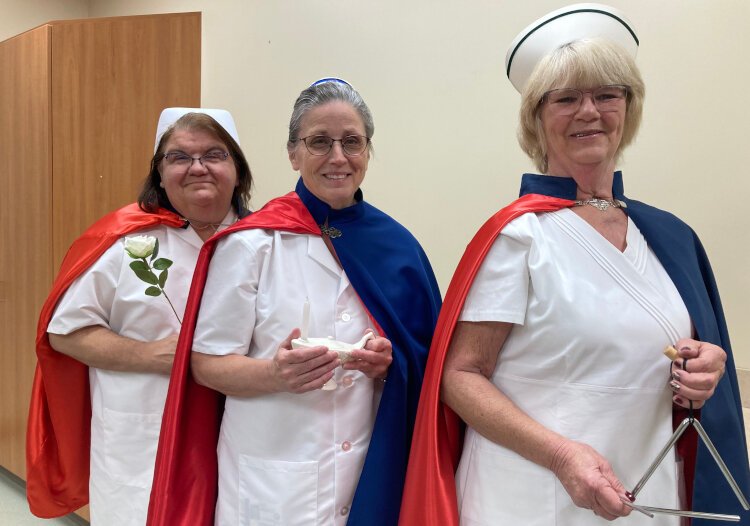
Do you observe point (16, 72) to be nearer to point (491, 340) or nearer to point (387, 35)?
point (387, 35)

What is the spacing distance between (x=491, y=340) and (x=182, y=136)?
3.98 feet

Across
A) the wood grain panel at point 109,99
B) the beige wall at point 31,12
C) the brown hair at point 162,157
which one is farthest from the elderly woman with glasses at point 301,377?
the beige wall at point 31,12

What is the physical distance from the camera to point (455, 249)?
3.12 m

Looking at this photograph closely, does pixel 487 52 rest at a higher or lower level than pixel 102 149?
higher

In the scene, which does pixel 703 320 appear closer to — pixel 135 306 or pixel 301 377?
pixel 301 377

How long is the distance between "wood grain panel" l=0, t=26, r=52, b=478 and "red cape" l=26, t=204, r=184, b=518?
1435 mm

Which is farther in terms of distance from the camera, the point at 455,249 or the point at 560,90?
the point at 455,249

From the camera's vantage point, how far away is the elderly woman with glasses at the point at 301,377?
4.99ft

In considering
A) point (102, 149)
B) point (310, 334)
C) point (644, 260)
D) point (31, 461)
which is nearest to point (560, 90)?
point (644, 260)

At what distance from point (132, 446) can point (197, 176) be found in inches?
33.1

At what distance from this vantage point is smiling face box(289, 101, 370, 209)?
1.63m

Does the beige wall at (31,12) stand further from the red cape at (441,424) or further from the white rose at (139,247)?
the red cape at (441,424)

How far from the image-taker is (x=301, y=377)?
4.59ft

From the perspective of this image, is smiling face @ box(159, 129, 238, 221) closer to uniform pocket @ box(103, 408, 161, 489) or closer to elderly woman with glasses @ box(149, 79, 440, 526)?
elderly woman with glasses @ box(149, 79, 440, 526)
